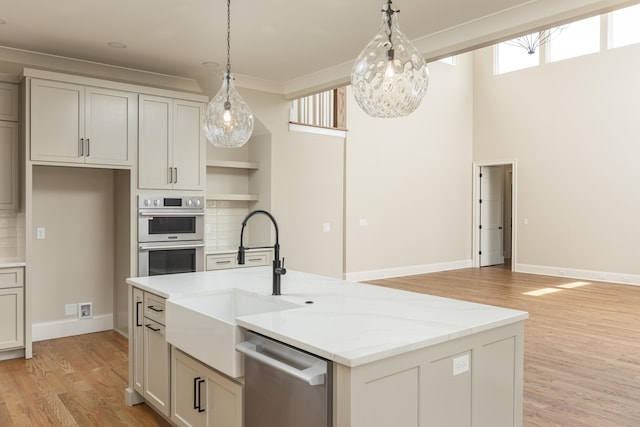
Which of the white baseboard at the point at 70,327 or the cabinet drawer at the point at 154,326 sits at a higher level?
the cabinet drawer at the point at 154,326

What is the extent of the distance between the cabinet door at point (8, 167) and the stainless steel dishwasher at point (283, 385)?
3.57m

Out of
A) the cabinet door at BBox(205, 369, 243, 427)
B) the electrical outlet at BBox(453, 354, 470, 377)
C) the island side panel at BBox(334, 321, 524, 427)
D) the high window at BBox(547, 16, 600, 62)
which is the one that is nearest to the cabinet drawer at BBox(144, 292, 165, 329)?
the cabinet door at BBox(205, 369, 243, 427)

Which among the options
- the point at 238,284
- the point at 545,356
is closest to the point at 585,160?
the point at 545,356

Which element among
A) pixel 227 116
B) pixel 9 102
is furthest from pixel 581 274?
pixel 9 102

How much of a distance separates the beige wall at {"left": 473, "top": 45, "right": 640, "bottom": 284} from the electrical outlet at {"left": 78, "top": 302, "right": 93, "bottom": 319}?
7.78 m

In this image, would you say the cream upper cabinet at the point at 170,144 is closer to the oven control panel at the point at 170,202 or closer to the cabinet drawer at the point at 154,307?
the oven control panel at the point at 170,202

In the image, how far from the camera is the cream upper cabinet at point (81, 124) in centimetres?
443

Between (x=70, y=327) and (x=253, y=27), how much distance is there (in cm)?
360

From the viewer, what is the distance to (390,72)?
2.33m

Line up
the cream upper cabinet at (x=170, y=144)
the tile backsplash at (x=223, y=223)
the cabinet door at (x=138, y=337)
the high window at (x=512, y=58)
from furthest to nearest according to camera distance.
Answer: the high window at (x=512, y=58)
the tile backsplash at (x=223, y=223)
the cream upper cabinet at (x=170, y=144)
the cabinet door at (x=138, y=337)

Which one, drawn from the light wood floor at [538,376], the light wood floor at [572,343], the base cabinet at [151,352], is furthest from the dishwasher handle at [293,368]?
the light wood floor at [572,343]

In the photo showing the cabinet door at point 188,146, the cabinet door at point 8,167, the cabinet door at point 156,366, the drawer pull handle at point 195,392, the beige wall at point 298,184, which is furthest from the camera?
the beige wall at point 298,184

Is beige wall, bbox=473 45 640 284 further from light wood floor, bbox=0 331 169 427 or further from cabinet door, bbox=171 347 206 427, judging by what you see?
cabinet door, bbox=171 347 206 427

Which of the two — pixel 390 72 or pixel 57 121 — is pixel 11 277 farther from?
pixel 390 72
